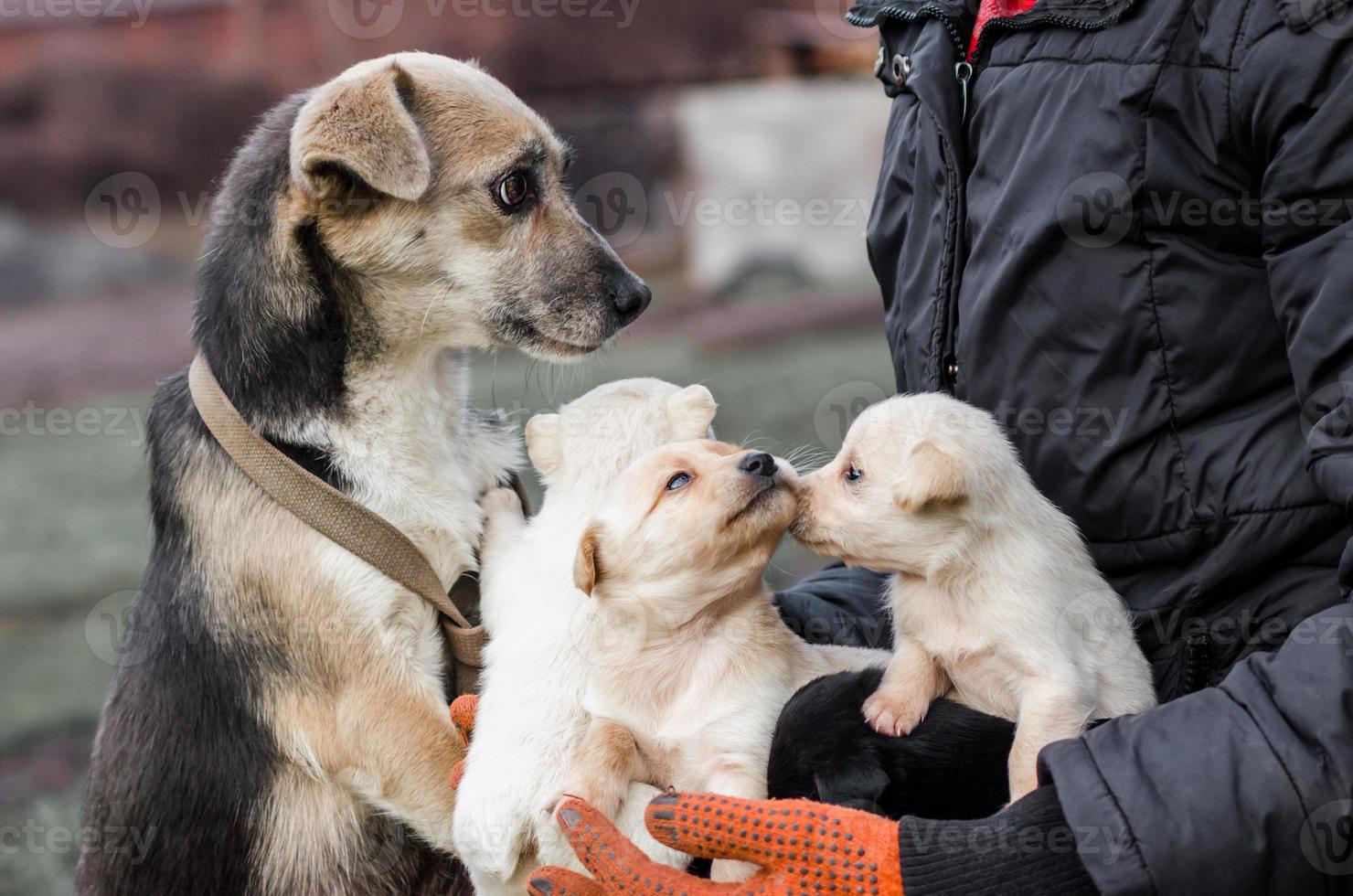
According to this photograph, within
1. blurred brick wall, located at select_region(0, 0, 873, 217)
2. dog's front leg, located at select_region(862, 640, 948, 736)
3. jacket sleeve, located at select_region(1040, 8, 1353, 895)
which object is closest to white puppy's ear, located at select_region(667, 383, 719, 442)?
dog's front leg, located at select_region(862, 640, 948, 736)

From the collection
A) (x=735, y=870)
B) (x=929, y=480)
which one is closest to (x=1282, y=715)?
(x=929, y=480)

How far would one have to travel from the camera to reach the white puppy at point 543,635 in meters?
2.28

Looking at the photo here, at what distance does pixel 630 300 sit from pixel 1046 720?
62.7 inches

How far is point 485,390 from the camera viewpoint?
37.0 feet

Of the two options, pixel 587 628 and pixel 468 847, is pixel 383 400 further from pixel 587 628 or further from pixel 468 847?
pixel 468 847

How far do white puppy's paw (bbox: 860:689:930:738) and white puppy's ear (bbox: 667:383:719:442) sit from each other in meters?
0.77

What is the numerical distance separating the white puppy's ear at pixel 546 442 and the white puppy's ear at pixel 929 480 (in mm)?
877

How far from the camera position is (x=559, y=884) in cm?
204

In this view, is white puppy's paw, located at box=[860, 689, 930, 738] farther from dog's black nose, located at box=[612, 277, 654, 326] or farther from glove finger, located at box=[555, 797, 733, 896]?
dog's black nose, located at box=[612, 277, 654, 326]

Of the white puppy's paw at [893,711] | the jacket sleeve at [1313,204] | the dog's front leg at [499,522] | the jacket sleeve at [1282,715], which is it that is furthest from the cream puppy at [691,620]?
the jacket sleeve at [1313,204]

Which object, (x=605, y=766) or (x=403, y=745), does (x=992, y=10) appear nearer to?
(x=605, y=766)

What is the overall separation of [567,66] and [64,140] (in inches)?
198

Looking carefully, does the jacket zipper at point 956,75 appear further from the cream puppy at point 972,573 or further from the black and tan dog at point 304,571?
the black and tan dog at point 304,571

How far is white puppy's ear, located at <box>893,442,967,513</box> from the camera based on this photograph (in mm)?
2301
